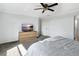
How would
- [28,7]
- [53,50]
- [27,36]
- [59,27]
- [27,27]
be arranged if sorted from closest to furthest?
[53,50], [28,7], [59,27], [27,36], [27,27]

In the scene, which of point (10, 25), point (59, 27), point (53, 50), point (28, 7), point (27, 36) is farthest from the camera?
point (27, 36)

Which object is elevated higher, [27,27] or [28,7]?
[28,7]

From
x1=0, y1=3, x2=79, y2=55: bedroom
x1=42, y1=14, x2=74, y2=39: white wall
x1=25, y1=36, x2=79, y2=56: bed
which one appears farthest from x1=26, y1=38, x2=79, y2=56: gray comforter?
x1=42, y1=14, x2=74, y2=39: white wall

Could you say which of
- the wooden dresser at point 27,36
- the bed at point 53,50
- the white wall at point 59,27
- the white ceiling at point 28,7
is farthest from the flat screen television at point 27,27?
the bed at point 53,50

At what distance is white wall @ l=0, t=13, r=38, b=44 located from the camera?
4.11 meters

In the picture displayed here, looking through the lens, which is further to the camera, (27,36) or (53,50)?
(27,36)

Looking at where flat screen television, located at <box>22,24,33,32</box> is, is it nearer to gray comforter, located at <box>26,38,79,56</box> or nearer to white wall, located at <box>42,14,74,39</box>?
white wall, located at <box>42,14,74,39</box>

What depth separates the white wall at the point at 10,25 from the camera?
4.11 m

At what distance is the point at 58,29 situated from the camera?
425 centimetres

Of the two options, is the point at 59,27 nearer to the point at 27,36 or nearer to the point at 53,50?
the point at 27,36

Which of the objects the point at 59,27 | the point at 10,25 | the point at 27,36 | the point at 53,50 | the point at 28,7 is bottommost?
the point at 27,36

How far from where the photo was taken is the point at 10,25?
438 centimetres

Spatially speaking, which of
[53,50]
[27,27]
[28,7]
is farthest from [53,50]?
[27,27]

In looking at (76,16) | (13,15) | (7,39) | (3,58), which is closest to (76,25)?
(76,16)
